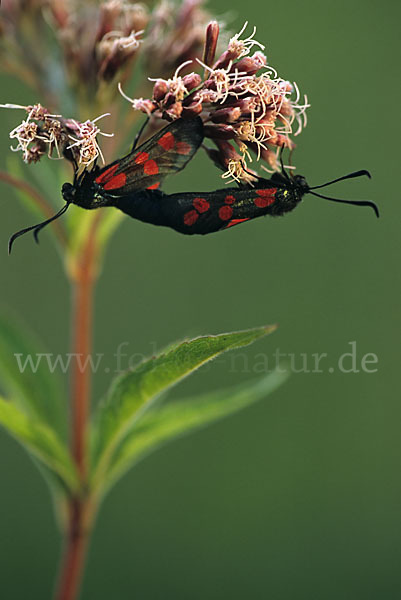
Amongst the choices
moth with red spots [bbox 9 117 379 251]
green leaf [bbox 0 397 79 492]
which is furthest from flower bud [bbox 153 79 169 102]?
green leaf [bbox 0 397 79 492]

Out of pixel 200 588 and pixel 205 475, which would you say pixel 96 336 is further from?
pixel 200 588

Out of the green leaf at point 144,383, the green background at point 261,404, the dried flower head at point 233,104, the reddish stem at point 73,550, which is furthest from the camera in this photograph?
the green background at point 261,404

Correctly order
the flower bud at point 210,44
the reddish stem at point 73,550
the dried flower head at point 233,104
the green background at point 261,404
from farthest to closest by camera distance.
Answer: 1. the green background at point 261,404
2. the reddish stem at point 73,550
3. the flower bud at point 210,44
4. the dried flower head at point 233,104

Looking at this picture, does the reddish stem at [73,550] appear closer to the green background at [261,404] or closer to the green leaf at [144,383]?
the green leaf at [144,383]

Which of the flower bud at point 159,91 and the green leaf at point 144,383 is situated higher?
the flower bud at point 159,91

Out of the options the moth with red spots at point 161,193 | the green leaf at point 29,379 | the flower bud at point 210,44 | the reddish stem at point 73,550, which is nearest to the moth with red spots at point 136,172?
the moth with red spots at point 161,193

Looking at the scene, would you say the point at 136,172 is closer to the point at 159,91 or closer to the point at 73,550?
the point at 159,91

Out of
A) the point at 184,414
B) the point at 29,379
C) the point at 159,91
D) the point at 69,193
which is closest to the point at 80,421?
the point at 29,379
